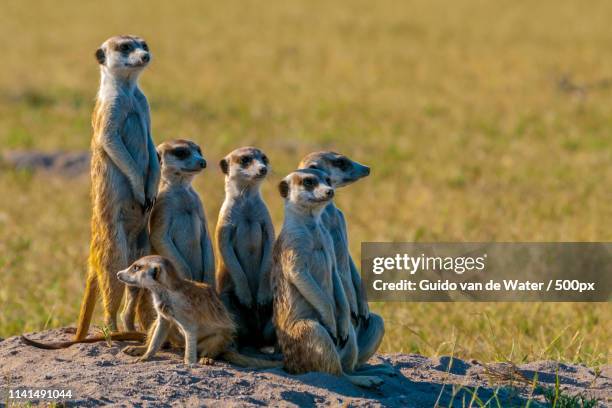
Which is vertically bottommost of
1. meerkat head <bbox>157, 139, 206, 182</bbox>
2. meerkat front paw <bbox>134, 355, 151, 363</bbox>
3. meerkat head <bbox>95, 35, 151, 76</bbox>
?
meerkat front paw <bbox>134, 355, 151, 363</bbox>

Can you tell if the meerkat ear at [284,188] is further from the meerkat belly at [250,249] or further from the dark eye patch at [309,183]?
the meerkat belly at [250,249]

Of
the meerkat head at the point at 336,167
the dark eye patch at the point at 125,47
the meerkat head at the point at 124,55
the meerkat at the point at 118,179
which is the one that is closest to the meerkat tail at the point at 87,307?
the meerkat at the point at 118,179

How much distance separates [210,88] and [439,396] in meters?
16.7

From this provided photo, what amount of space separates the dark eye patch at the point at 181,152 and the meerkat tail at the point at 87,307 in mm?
848

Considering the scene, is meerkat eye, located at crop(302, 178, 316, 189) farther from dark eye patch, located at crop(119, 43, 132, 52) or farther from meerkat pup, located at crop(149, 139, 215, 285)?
dark eye patch, located at crop(119, 43, 132, 52)

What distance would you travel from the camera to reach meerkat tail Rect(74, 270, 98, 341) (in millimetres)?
6414

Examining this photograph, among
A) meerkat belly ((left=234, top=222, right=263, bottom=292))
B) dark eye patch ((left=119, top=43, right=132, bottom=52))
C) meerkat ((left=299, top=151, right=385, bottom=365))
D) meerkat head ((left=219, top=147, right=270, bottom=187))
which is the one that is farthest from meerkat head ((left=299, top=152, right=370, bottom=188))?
dark eye patch ((left=119, top=43, right=132, bottom=52))

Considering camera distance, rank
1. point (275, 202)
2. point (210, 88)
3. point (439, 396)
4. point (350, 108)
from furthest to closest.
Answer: point (210, 88) → point (350, 108) → point (275, 202) → point (439, 396)

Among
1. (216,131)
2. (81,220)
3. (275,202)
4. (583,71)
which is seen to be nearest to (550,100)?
(583,71)

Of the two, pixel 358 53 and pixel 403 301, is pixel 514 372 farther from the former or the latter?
pixel 358 53

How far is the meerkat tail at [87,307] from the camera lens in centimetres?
641

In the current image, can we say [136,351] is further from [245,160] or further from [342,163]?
[342,163]

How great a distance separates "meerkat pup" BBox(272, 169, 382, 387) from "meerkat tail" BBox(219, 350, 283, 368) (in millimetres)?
177

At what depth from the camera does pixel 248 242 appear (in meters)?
6.52
